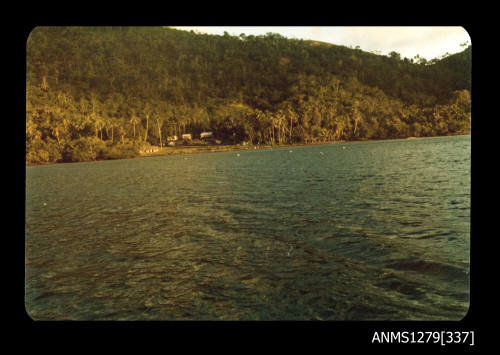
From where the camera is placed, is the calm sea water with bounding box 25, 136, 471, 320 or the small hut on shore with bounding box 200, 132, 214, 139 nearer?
the calm sea water with bounding box 25, 136, 471, 320

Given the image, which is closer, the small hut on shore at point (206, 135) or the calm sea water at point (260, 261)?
the calm sea water at point (260, 261)

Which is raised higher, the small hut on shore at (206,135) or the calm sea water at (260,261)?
the small hut on shore at (206,135)

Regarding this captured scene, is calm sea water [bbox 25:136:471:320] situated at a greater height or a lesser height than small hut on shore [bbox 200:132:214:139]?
lesser

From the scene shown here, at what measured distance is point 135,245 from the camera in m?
14.7

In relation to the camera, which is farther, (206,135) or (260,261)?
(206,135)

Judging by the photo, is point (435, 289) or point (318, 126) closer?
point (435, 289)

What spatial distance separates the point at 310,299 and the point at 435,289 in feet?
11.8

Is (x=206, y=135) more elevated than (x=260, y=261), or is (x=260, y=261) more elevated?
(x=206, y=135)
